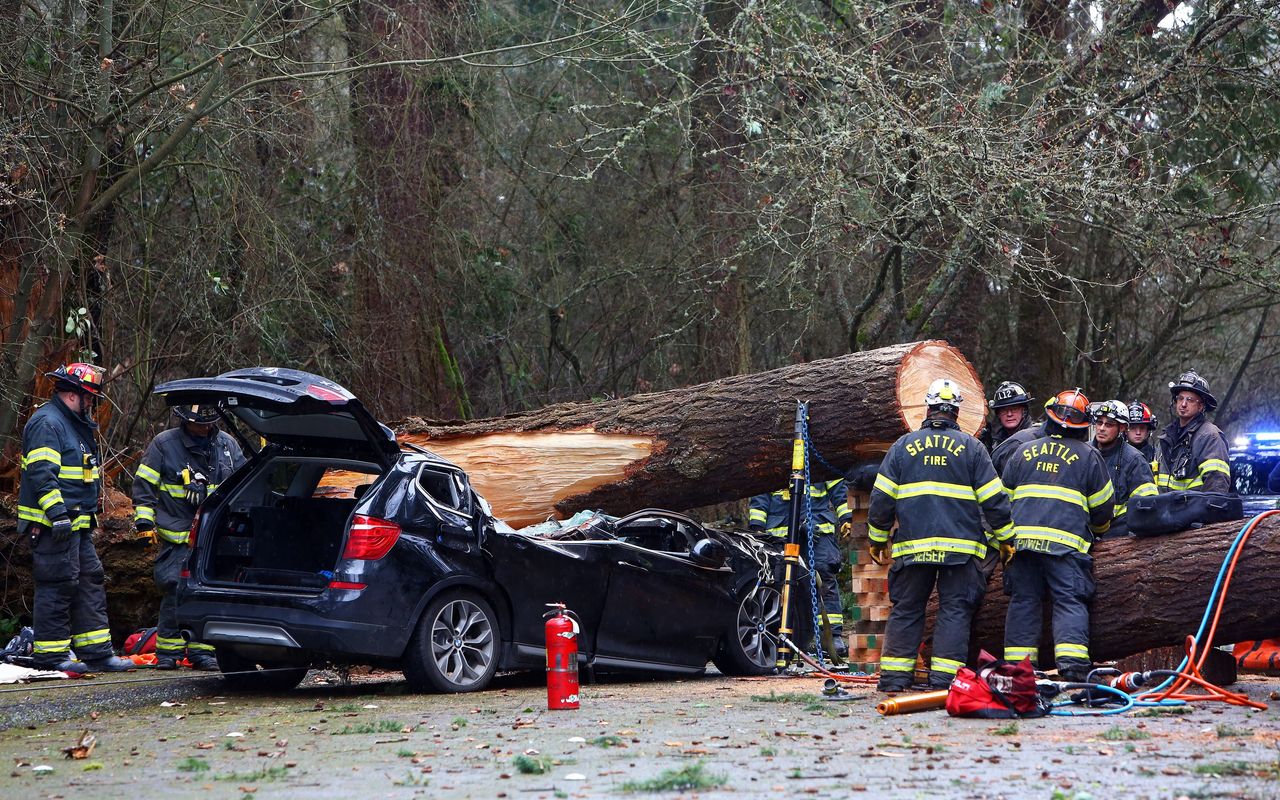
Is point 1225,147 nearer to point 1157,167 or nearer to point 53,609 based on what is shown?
point 1157,167

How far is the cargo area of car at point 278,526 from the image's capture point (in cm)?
845

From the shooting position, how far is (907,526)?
8414mm

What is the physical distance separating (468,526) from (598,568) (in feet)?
3.53

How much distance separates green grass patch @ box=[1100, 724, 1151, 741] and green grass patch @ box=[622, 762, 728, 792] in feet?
7.29

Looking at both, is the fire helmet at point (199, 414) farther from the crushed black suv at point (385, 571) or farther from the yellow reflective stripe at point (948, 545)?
the yellow reflective stripe at point (948, 545)

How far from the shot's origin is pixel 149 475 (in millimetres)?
10102

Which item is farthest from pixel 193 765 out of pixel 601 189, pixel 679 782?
pixel 601 189

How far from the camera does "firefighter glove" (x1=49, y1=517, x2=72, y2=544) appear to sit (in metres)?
9.36

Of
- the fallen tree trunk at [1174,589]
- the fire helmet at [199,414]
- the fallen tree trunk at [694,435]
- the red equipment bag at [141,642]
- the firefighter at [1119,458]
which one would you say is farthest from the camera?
the red equipment bag at [141,642]

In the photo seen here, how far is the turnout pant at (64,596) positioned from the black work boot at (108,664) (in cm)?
9

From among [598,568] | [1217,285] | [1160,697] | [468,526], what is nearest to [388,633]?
[468,526]

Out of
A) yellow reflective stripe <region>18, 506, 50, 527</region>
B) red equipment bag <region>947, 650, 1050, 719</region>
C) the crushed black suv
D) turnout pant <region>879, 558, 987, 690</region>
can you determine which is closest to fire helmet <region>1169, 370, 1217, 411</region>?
turnout pant <region>879, 558, 987, 690</region>

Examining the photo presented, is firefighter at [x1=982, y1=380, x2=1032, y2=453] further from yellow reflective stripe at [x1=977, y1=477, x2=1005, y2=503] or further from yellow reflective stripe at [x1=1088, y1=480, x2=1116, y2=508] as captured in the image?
yellow reflective stripe at [x1=977, y1=477, x2=1005, y2=503]

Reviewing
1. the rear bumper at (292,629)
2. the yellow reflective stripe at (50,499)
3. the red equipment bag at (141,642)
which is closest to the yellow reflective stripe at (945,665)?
the rear bumper at (292,629)
